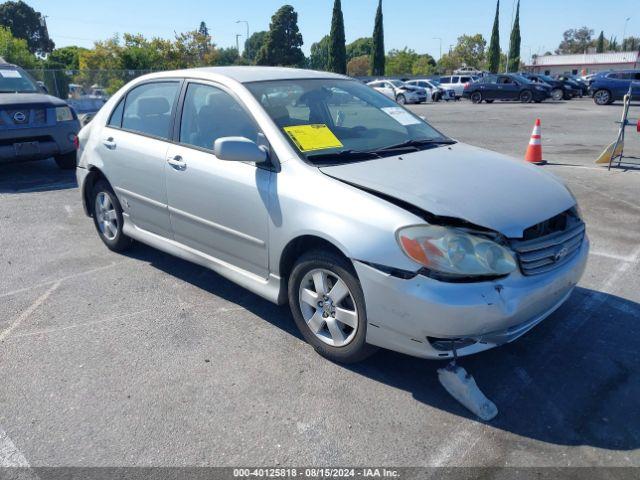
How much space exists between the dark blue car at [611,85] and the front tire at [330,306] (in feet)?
87.1

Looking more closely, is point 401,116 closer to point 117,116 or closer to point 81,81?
point 117,116

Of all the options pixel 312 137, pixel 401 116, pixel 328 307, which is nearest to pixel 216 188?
pixel 312 137

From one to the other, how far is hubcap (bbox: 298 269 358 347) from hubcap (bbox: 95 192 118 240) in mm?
2568

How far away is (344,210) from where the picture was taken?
119 inches

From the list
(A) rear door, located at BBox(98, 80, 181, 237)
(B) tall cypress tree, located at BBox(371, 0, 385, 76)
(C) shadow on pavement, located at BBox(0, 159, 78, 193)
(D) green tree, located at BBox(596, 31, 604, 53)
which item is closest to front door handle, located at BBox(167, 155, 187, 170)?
(A) rear door, located at BBox(98, 80, 181, 237)

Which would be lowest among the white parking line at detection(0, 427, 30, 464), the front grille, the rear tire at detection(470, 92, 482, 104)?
the rear tire at detection(470, 92, 482, 104)

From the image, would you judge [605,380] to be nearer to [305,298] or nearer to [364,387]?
[364,387]

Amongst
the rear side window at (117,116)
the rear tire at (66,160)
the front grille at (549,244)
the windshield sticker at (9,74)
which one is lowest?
the rear tire at (66,160)

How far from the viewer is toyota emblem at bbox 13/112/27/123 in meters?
8.23

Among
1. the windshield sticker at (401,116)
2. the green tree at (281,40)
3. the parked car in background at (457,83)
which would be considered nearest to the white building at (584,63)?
the green tree at (281,40)

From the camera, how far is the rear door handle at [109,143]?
15.7ft

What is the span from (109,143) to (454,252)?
3.45m

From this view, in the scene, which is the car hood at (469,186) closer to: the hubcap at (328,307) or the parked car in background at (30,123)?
the hubcap at (328,307)

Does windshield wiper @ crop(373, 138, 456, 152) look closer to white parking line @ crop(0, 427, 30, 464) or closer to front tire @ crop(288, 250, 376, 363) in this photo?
front tire @ crop(288, 250, 376, 363)
